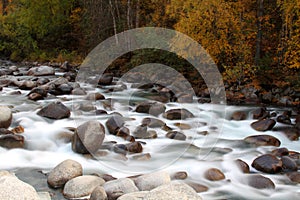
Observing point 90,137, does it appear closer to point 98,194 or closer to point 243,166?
point 98,194

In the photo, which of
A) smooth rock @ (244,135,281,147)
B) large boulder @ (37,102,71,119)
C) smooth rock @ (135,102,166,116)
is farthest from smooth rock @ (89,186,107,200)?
smooth rock @ (135,102,166,116)

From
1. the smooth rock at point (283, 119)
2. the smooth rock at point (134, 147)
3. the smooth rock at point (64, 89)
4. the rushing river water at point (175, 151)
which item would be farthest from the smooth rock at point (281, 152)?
the smooth rock at point (64, 89)

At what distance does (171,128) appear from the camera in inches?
352

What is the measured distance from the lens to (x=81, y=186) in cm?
537

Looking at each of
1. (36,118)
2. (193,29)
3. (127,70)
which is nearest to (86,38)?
(127,70)

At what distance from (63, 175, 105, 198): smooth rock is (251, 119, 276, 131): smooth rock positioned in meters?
5.14

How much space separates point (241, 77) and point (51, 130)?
7675 millimetres

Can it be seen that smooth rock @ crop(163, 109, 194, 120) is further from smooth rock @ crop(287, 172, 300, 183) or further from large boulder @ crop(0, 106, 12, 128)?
large boulder @ crop(0, 106, 12, 128)

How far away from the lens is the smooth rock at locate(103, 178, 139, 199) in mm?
5160

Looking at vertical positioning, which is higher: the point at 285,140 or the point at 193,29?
the point at 193,29

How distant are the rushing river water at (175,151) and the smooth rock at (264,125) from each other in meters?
0.24

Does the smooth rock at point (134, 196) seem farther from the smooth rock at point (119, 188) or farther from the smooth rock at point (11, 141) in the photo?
the smooth rock at point (11, 141)

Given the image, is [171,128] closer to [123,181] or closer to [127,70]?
[123,181]

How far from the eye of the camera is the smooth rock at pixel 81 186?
530cm
